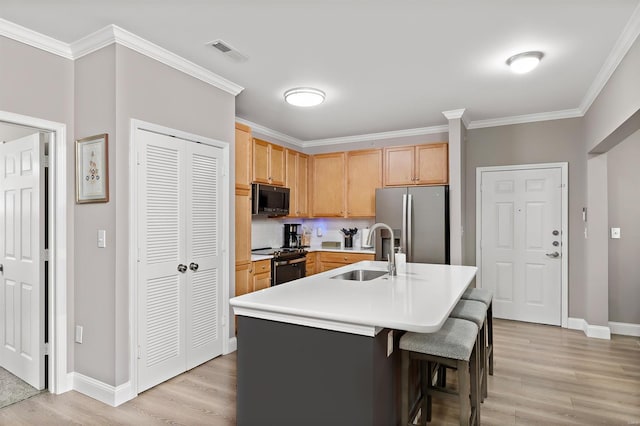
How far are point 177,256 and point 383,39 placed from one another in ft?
7.45

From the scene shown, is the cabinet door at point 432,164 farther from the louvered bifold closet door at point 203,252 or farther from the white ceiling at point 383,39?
the louvered bifold closet door at point 203,252

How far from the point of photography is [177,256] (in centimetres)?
304

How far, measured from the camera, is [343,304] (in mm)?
1891

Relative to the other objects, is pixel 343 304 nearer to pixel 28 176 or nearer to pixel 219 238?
pixel 219 238

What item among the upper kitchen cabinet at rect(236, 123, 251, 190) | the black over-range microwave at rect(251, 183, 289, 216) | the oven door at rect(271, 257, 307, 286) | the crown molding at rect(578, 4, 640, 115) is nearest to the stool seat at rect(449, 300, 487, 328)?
the crown molding at rect(578, 4, 640, 115)

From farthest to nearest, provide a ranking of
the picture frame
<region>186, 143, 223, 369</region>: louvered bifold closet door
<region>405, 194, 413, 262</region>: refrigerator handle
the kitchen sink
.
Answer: <region>405, 194, 413, 262</region>: refrigerator handle < <region>186, 143, 223, 369</region>: louvered bifold closet door < the kitchen sink < the picture frame

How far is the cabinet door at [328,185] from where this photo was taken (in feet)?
18.6

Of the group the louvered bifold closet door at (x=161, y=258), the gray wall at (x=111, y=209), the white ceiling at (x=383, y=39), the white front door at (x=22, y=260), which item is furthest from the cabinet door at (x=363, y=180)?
the white front door at (x=22, y=260)

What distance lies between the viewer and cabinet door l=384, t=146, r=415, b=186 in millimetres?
5160

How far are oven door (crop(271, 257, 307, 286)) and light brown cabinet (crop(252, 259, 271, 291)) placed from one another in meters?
0.07

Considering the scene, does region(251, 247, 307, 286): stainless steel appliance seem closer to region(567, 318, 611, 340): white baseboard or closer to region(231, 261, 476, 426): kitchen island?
region(231, 261, 476, 426): kitchen island

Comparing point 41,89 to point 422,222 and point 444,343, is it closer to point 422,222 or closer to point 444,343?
point 444,343

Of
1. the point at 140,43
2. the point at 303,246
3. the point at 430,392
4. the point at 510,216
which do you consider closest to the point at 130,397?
the point at 430,392

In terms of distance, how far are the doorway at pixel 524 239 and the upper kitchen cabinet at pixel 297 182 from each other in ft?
8.04
